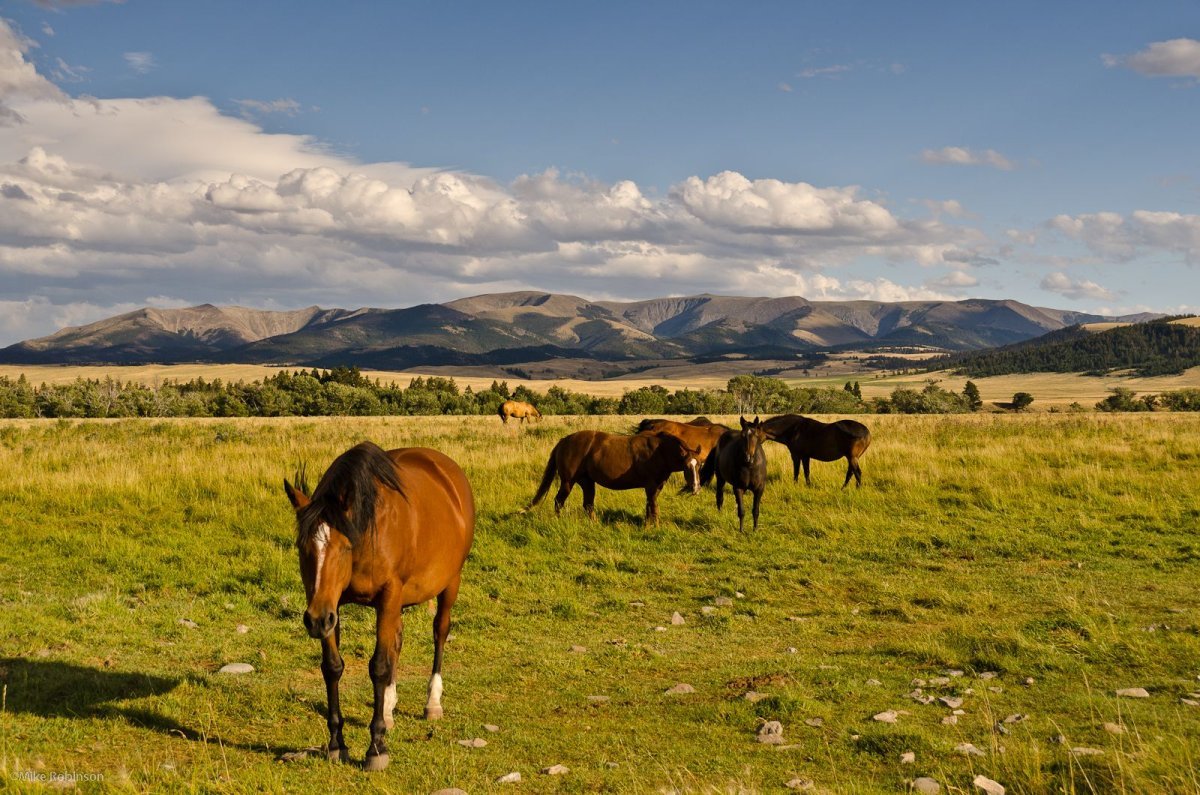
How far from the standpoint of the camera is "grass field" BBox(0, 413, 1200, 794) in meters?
6.44

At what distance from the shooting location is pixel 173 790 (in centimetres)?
557

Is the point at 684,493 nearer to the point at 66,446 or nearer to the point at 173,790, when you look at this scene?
the point at 173,790

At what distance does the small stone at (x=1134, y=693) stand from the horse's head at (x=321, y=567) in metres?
7.23

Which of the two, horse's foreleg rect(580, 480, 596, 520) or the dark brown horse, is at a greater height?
the dark brown horse

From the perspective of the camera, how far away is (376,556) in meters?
6.52

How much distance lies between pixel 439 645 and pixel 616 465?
31.9 feet

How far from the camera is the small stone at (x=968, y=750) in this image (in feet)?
21.0

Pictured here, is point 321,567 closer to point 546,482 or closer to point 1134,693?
point 1134,693

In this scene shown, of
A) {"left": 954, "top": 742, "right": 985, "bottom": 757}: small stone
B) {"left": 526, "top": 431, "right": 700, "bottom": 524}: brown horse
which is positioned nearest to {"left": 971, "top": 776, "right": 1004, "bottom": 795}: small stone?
{"left": 954, "top": 742, "right": 985, "bottom": 757}: small stone

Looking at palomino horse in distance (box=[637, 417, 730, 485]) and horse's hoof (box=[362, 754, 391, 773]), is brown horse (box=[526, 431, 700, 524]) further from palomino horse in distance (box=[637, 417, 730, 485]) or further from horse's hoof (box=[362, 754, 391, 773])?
horse's hoof (box=[362, 754, 391, 773])

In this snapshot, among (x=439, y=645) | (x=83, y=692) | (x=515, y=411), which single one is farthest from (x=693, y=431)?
(x=515, y=411)

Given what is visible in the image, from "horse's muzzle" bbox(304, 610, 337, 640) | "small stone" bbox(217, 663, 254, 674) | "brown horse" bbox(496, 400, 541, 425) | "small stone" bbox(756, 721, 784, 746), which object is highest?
"horse's muzzle" bbox(304, 610, 337, 640)

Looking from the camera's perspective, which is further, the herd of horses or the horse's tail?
the horse's tail

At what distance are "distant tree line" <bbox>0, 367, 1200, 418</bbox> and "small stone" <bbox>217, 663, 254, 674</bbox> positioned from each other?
63.3m
